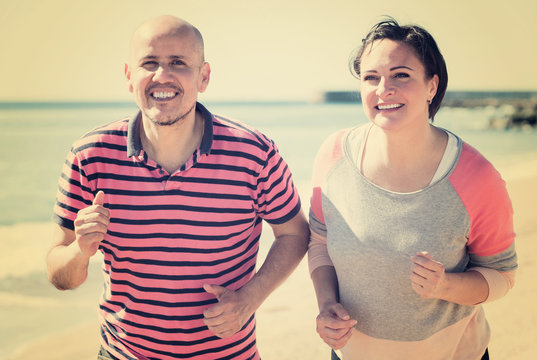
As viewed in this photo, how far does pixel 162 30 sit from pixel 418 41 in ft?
4.06

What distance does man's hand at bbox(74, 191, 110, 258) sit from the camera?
202 centimetres

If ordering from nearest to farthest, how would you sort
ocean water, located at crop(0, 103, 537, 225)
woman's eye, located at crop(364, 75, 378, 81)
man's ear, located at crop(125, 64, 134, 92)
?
woman's eye, located at crop(364, 75, 378, 81) → man's ear, located at crop(125, 64, 134, 92) → ocean water, located at crop(0, 103, 537, 225)

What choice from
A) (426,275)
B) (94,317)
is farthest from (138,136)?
(94,317)

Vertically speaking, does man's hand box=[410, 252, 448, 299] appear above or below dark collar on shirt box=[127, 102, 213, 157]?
below

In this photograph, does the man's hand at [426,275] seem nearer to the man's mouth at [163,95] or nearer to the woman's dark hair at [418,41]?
the woman's dark hair at [418,41]

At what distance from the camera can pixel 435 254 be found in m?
2.16

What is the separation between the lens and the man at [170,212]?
2.24 metres

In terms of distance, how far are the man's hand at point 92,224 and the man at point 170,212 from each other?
0.12 m

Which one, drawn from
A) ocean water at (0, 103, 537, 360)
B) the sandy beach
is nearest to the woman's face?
the sandy beach

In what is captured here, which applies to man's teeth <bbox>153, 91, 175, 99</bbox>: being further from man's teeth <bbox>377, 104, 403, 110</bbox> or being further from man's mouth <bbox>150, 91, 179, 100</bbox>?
man's teeth <bbox>377, 104, 403, 110</bbox>

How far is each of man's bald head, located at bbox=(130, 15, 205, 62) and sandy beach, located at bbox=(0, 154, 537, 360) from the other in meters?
2.90

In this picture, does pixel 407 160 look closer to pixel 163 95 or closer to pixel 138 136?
pixel 163 95

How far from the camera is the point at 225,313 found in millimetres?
2154

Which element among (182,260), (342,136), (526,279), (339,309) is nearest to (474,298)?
(339,309)
